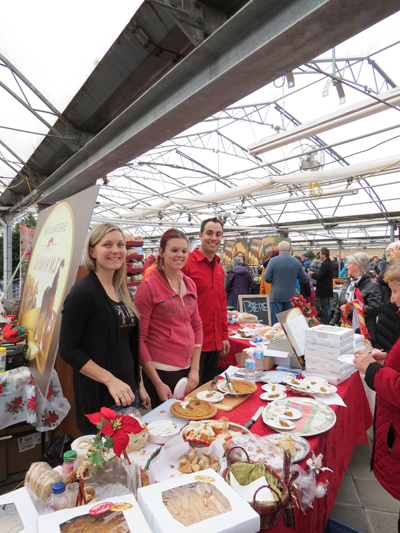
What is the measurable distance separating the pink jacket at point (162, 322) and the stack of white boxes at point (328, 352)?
35.2 inches

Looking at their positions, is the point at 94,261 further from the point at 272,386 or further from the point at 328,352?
the point at 328,352

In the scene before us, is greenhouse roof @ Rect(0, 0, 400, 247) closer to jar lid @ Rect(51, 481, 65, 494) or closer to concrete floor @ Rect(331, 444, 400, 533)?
jar lid @ Rect(51, 481, 65, 494)

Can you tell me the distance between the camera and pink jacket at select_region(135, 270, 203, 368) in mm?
1990

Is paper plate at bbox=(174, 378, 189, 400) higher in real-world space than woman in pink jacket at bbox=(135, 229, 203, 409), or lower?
lower

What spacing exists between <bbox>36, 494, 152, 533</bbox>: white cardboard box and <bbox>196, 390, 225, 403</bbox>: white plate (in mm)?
1040

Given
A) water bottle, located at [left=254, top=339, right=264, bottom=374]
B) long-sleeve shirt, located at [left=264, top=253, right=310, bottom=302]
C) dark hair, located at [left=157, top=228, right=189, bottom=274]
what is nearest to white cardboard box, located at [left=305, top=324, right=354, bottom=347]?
water bottle, located at [left=254, top=339, right=264, bottom=374]

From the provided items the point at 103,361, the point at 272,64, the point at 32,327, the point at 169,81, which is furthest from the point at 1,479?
the point at 272,64

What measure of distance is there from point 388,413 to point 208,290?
1.49 meters

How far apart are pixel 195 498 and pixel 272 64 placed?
1857 millimetres

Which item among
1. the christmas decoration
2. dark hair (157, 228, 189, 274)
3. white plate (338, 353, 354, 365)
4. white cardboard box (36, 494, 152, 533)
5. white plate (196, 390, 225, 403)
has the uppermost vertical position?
dark hair (157, 228, 189, 274)

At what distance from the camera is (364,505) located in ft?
7.46

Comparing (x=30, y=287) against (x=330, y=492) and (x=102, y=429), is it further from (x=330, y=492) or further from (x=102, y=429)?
(x=330, y=492)

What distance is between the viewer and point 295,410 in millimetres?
1704

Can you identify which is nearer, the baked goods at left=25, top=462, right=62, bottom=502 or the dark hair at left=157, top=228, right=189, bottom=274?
the baked goods at left=25, top=462, right=62, bottom=502
